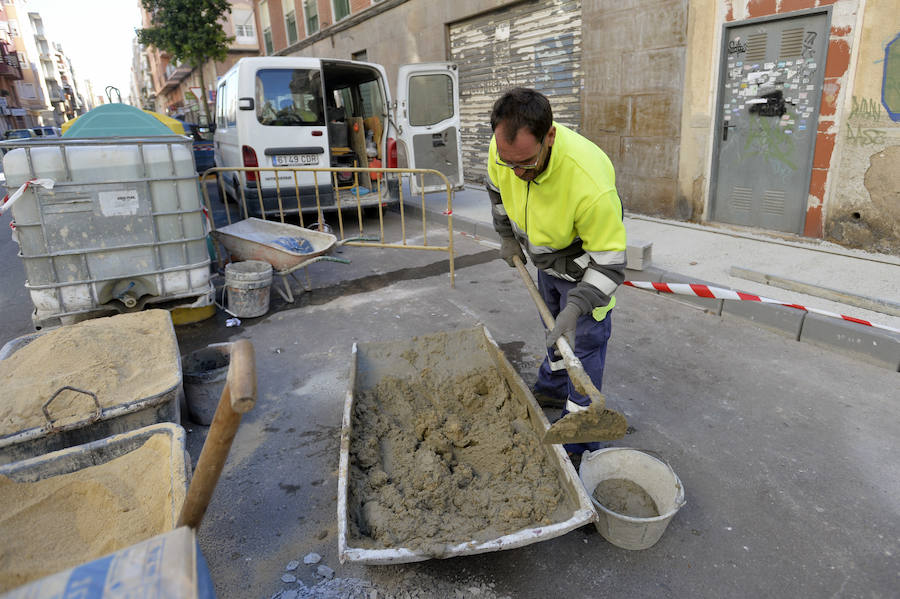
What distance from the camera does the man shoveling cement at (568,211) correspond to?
2.41 metres

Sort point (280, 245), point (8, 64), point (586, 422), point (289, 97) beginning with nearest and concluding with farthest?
point (586, 422), point (280, 245), point (289, 97), point (8, 64)

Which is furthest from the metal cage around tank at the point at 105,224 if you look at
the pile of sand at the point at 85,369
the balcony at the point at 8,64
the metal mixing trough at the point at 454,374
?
the balcony at the point at 8,64

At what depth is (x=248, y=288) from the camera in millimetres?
5000

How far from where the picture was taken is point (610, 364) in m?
4.09

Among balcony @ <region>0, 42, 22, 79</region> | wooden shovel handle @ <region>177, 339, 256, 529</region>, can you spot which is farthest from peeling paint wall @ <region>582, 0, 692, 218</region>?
balcony @ <region>0, 42, 22, 79</region>

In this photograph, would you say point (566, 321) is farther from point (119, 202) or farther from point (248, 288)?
point (119, 202)

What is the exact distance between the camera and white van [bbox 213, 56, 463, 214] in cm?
745

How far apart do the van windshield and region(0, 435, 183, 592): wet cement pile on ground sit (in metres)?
6.14

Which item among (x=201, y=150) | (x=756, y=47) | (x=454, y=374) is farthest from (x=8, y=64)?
(x=454, y=374)

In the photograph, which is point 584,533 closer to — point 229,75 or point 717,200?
point 717,200

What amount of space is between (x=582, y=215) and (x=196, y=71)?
35.9 metres

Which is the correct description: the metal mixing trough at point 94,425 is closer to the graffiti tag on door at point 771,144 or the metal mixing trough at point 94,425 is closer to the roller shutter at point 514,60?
the graffiti tag on door at point 771,144

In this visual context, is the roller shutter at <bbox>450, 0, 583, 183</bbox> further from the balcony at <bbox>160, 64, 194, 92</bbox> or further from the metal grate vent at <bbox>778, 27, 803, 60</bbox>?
the balcony at <bbox>160, 64, 194, 92</bbox>

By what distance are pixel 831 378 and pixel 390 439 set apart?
10.4 feet
